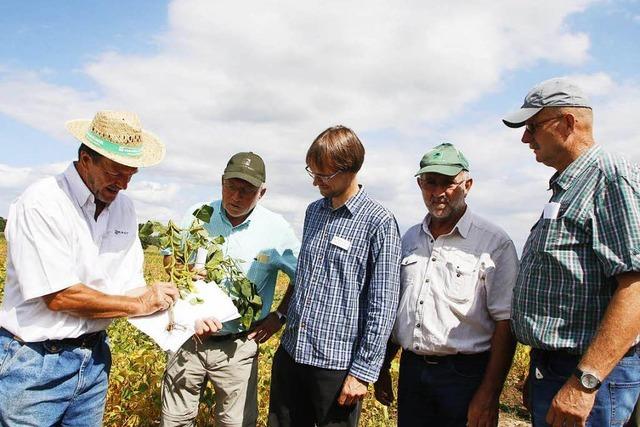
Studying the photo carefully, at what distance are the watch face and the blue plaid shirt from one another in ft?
3.20

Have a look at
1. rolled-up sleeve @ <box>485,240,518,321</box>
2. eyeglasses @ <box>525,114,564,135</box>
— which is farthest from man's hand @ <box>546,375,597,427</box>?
eyeglasses @ <box>525,114,564,135</box>

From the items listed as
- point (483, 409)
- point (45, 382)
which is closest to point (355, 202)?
point (483, 409)

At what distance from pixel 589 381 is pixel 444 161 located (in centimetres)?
137

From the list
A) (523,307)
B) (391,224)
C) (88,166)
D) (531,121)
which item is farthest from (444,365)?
(88,166)

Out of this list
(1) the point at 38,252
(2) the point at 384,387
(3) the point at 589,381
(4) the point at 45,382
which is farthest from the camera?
(2) the point at 384,387

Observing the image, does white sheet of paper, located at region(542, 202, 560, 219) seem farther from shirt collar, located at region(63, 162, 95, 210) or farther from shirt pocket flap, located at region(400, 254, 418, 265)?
shirt collar, located at region(63, 162, 95, 210)

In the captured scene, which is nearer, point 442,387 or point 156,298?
point 156,298

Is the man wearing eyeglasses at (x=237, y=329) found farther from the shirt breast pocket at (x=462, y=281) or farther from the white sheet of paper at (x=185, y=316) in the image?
the shirt breast pocket at (x=462, y=281)

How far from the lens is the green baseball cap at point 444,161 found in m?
2.95

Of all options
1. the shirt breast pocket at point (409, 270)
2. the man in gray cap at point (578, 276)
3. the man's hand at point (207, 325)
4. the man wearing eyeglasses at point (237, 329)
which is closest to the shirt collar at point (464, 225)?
the shirt breast pocket at point (409, 270)

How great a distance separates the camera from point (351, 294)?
285 centimetres

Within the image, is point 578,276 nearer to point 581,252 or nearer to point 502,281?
point 581,252

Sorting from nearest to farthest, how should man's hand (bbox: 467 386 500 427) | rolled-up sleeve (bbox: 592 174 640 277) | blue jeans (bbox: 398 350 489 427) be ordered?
rolled-up sleeve (bbox: 592 174 640 277) → man's hand (bbox: 467 386 500 427) → blue jeans (bbox: 398 350 489 427)

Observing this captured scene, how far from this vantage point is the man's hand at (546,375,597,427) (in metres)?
2.14
